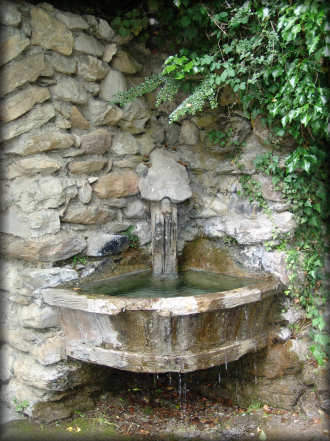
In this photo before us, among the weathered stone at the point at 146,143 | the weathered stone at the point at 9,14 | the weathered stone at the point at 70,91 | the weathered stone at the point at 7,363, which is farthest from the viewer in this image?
the weathered stone at the point at 146,143

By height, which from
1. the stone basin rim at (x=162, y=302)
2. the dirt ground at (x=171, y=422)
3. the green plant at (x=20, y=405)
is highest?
the stone basin rim at (x=162, y=302)

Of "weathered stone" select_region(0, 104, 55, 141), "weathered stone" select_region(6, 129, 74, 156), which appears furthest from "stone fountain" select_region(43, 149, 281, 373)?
"weathered stone" select_region(0, 104, 55, 141)

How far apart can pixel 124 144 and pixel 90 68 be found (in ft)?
1.88

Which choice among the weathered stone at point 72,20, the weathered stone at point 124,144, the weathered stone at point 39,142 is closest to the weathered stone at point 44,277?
the weathered stone at point 39,142

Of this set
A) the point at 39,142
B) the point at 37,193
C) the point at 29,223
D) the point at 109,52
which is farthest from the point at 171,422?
the point at 109,52

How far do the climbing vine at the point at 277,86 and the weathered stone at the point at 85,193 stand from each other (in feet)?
2.09

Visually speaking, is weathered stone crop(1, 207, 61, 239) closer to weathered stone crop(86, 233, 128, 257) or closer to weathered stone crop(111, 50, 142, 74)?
weathered stone crop(86, 233, 128, 257)

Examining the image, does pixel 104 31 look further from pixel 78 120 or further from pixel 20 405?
pixel 20 405

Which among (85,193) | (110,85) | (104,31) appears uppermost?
(104,31)

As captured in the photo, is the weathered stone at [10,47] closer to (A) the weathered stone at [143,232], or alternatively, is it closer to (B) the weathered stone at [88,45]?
(B) the weathered stone at [88,45]

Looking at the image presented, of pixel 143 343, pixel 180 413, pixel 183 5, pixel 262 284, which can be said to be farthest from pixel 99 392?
pixel 183 5

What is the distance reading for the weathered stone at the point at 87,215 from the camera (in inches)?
118

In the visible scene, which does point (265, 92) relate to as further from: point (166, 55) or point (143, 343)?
point (143, 343)

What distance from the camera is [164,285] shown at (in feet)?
10.0
